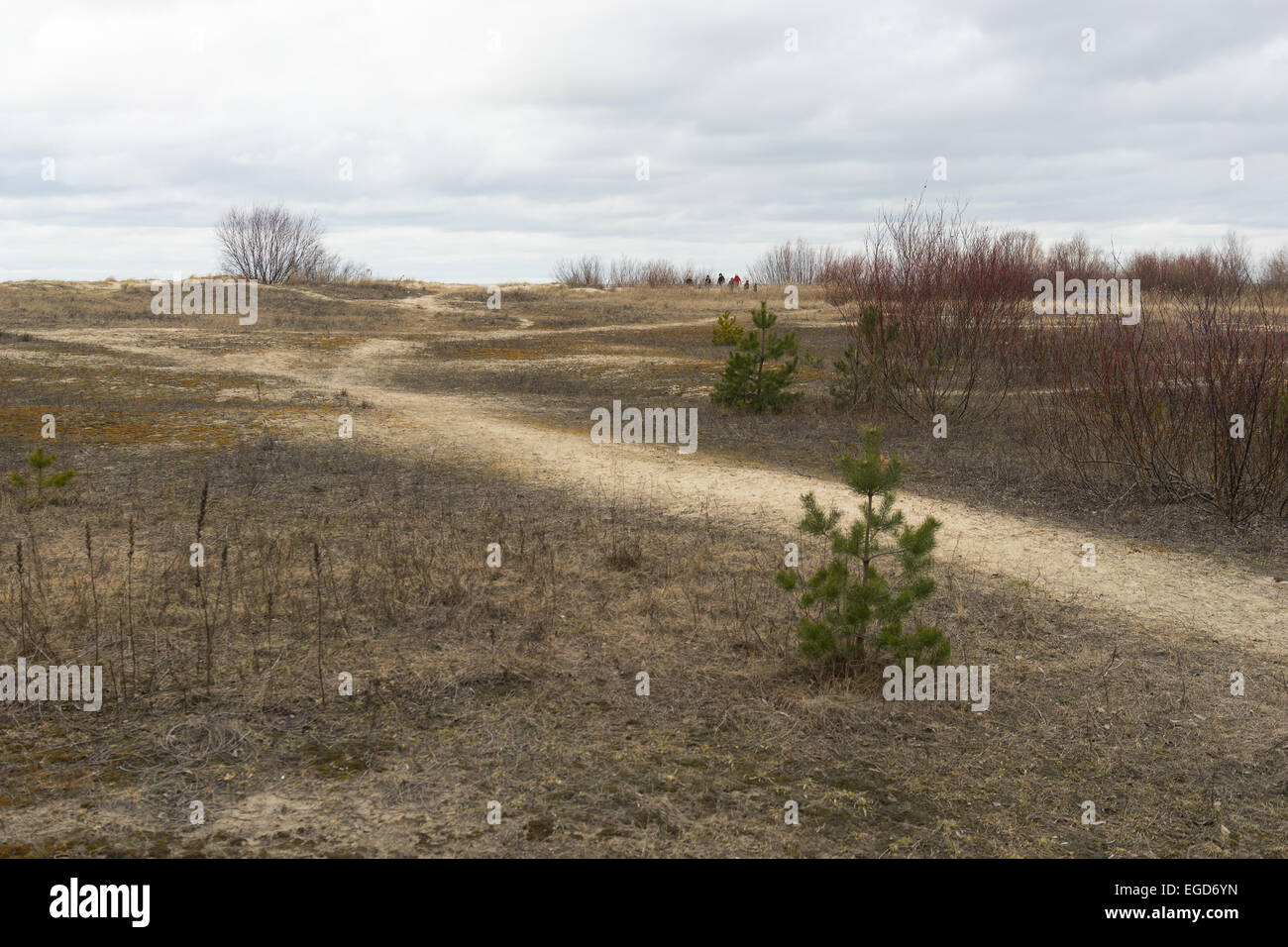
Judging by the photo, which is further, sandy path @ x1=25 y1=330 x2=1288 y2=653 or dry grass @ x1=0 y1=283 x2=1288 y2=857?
sandy path @ x1=25 y1=330 x2=1288 y2=653

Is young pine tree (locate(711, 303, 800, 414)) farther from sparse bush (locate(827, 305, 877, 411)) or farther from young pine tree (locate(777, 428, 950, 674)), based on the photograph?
young pine tree (locate(777, 428, 950, 674))

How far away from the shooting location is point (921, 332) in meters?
15.3

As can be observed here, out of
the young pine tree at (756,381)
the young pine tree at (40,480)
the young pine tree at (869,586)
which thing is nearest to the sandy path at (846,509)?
the young pine tree at (756,381)

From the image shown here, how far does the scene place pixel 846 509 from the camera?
9.86m

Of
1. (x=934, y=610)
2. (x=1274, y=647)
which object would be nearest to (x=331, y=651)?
(x=934, y=610)

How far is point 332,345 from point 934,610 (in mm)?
22808

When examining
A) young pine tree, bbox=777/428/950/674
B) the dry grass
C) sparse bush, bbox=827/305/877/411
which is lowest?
the dry grass

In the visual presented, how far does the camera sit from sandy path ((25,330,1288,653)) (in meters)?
7.23

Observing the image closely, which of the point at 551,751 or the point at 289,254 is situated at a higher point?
the point at 289,254

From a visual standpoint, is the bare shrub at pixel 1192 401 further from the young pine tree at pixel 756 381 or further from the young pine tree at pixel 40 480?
the young pine tree at pixel 40 480

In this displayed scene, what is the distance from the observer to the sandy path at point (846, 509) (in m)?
7.23

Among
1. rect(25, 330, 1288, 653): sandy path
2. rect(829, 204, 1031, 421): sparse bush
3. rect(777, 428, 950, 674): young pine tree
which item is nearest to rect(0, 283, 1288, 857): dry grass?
rect(777, 428, 950, 674): young pine tree

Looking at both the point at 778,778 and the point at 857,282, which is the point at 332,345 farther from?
the point at 778,778

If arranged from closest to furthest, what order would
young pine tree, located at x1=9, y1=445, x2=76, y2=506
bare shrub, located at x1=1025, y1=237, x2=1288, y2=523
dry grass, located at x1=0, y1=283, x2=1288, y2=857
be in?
dry grass, located at x1=0, y1=283, x2=1288, y2=857, young pine tree, located at x1=9, y1=445, x2=76, y2=506, bare shrub, located at x1=1025, y1=237, x2=1288, y2=523
